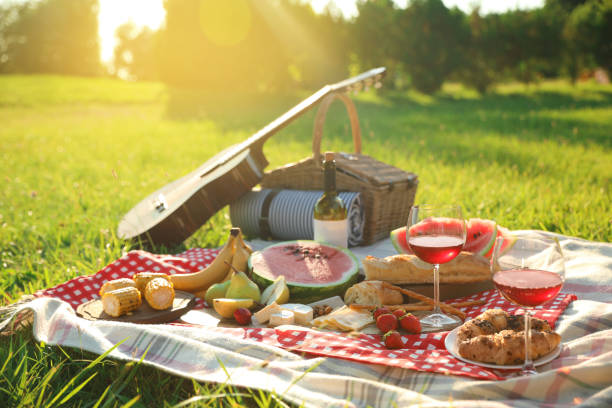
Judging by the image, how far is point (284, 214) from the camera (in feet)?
14.4

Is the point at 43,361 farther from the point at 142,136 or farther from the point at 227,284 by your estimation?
the point at 142,136

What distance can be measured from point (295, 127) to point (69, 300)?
11.0 m

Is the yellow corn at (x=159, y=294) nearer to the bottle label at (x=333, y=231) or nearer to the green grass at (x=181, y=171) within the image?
the green grass at (x=181, y=171)

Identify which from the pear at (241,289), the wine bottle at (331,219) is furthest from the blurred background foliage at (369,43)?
the pear at (241,289)

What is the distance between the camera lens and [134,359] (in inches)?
82.7

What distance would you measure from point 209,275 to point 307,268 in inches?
22.8

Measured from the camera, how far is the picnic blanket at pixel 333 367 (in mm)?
1806

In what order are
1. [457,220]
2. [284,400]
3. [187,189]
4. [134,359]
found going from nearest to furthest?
[284,400] → [134,359] → [457,220] → [187,189]

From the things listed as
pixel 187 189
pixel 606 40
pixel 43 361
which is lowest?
pixel 43 361

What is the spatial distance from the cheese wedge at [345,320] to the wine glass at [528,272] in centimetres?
77

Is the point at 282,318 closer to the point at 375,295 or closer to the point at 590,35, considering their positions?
the point at 375,295

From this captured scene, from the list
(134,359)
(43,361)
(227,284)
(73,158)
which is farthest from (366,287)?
(73,158)

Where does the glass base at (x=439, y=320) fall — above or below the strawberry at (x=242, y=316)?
below

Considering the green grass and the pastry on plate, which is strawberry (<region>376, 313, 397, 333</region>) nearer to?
the pastry on plate
